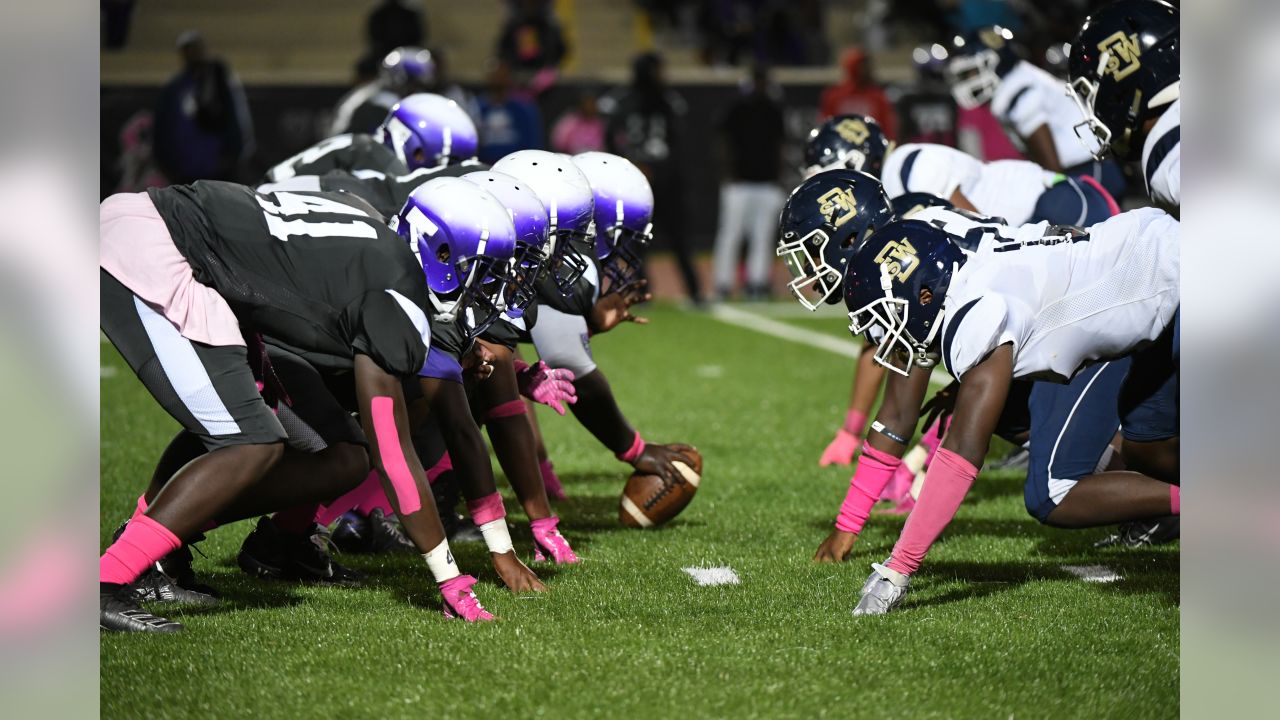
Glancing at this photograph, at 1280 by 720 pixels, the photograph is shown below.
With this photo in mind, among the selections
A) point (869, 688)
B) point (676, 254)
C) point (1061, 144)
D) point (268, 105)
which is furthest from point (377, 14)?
point (869, 688)

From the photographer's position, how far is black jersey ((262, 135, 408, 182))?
17.9 ft

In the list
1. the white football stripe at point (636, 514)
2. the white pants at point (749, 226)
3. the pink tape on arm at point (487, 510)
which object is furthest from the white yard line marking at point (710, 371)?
the pink tape on arm at point (487, 510)

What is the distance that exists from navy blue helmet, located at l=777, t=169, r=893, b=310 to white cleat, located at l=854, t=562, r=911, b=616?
846 millimetres

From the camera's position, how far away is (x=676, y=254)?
12.4m

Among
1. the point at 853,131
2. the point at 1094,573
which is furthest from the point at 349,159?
the point at 1094,573

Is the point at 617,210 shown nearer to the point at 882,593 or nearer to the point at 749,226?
the point at 882,593

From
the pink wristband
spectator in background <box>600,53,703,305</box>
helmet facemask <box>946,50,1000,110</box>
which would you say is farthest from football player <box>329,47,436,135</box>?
the pink wristband

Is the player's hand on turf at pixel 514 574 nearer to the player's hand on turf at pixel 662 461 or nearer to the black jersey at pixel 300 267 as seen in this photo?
the black jersey at pixel 300 267

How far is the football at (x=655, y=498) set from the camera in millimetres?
4973

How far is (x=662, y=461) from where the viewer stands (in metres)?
5.01

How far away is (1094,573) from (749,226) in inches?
348
